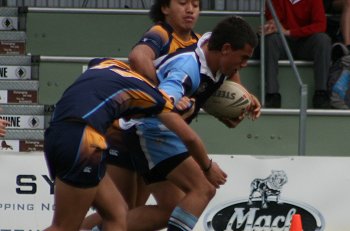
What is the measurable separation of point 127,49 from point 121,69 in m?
5.88

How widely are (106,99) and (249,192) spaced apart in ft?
10.4

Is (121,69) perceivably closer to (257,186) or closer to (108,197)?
(108,197)

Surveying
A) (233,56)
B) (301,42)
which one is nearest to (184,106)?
(233,56)

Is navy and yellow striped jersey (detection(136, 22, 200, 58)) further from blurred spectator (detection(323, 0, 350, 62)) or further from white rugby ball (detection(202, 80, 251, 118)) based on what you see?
blurred spectator (detection(323, 0, 350, 62))

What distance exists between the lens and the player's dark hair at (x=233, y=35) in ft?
24.7

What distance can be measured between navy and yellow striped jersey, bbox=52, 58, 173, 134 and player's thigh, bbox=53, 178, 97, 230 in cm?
36

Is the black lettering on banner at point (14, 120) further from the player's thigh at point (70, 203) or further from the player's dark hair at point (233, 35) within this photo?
the player's thigh at point (70, 203)

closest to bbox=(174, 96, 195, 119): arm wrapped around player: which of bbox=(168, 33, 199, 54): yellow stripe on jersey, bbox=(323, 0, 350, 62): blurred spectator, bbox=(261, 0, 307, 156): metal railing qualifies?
bbox=(168, 33, 199, 54): yellow stripe on jersey

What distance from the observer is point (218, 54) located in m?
7.62

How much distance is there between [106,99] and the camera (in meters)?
6.77

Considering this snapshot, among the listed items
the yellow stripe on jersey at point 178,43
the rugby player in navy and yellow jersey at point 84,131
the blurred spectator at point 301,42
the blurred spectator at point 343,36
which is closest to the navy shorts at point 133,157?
the yellow stripe on jersey at point 178,43

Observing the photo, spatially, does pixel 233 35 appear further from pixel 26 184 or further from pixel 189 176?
pixel 26 184

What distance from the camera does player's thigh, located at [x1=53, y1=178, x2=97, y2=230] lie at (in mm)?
6746

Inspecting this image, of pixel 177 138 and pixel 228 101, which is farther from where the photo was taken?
pixel 228 101
